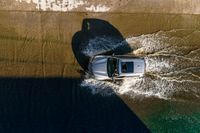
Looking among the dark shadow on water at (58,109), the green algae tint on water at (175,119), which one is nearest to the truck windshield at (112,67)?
the dark shadow on water at (58,109)

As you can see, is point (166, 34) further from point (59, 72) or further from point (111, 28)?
point (59, 72)

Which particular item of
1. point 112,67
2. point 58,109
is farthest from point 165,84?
point 58,109

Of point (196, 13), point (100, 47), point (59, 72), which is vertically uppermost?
point (196, 13)

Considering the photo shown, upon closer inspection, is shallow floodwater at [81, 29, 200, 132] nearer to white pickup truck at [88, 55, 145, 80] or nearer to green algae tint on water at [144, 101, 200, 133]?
green algae tint on water at [144, 101, 200, 133]

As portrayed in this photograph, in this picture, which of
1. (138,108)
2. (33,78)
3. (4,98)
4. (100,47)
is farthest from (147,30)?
(4,98)

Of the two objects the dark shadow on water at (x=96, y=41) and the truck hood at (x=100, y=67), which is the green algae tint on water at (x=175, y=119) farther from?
the dark shadow on water at (x=96, y=41)

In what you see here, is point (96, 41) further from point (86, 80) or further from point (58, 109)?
point (58, 109)
